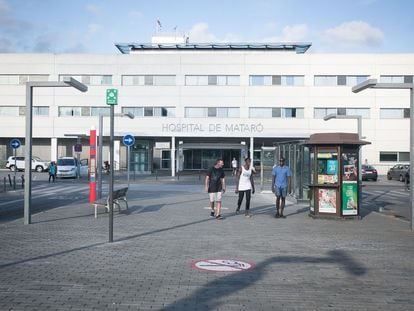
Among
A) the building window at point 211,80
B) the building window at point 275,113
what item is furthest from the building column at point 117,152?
the building window at point 275,113

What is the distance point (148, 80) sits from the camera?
5000cm

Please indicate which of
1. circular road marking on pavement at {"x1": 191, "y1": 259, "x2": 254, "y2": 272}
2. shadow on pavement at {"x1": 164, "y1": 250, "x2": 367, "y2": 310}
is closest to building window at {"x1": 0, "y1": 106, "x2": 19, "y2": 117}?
circular road marking on pavement at {"x1": 191, "y1": 259, "x2": 254, "y2": 272}

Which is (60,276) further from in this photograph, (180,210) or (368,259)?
(180,210)

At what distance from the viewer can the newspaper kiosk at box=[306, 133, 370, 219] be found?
14398 mm

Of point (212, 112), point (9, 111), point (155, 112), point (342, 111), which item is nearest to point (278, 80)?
point (342, 111)

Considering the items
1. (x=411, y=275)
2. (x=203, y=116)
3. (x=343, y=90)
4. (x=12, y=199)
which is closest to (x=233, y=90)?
(x=203, y=116)

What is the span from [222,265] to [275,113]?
42.1 m

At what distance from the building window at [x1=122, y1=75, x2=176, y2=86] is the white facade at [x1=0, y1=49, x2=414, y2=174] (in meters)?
0.10

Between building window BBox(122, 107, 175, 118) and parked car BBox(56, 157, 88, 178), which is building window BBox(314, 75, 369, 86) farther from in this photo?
parked car BBox(56, 157, 88, 178)

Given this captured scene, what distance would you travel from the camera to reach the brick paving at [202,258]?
5980 mm

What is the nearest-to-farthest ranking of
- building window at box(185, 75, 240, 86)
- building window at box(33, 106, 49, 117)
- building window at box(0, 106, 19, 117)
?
1. building window at box(185, 75, 240, 86)
2. building window at box(33, 106, 49, 117)
3. building window at box(0, 106, 19, 117)

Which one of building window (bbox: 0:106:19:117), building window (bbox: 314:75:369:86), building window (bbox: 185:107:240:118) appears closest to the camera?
building window (bbox: 314:75:369:86)

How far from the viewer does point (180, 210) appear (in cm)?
1617

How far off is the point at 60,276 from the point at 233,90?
4331cm
